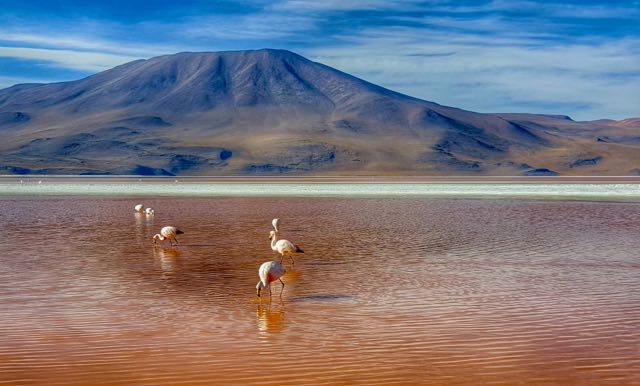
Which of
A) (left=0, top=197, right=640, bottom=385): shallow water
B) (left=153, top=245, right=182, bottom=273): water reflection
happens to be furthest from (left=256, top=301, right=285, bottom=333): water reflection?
(left=153, top=245, right=182, bottom=273): water reflection

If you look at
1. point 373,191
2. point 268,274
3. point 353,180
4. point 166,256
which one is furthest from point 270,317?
point 353,180

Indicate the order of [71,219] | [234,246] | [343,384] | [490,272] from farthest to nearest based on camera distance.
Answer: [71,219]
[234,246]
[490,272]
[343,384]

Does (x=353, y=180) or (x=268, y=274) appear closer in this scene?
(x=268, y=274)

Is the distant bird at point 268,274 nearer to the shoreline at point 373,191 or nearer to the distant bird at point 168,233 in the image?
the distant bird at point 168,233

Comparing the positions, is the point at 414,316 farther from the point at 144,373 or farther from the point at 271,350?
the point at 144,373

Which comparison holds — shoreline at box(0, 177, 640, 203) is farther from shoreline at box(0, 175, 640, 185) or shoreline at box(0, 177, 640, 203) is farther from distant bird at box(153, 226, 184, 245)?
distant bird at box(153, 226, 184, 245)

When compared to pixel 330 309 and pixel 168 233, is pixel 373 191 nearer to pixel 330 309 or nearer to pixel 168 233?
pixel 168 233

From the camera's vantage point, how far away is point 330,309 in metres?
11.8

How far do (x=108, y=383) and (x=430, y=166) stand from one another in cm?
17128

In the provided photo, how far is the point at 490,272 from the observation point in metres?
15.6

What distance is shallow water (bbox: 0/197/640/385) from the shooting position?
8531 millimetres

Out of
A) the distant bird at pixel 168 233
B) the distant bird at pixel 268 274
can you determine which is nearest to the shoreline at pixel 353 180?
the distant bird at pixel 168 233

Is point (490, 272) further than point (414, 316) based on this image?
Yes

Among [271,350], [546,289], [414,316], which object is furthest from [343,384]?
[546,289]
